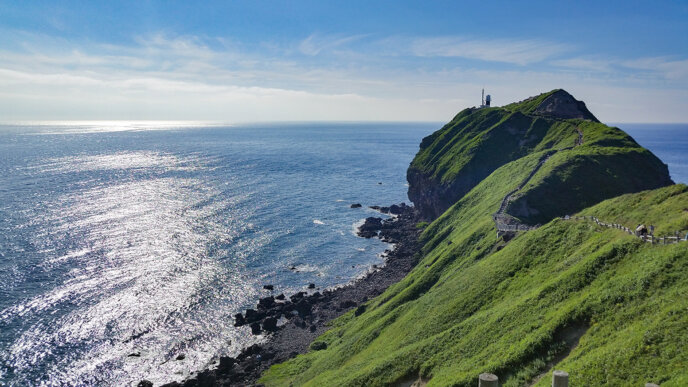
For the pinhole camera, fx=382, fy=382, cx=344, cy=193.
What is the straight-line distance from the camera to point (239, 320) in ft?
208

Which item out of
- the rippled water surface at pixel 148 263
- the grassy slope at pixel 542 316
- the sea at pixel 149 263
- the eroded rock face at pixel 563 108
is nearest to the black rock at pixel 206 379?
the sea at pixel 149 263

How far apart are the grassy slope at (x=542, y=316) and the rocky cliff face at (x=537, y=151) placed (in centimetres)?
1820

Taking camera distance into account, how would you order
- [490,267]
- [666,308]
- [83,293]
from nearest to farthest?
1. [666,308]
2. [490,267]
3. [83,293]

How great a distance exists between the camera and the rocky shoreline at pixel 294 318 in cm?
5069

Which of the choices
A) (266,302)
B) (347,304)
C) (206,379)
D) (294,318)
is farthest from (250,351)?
(347,304)

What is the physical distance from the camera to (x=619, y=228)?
30469 mm

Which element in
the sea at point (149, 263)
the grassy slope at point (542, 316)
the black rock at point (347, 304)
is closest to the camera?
the grassy slope at point (542, 316)

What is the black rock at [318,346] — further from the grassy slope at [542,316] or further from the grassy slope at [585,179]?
the grassy slope at [585,179]

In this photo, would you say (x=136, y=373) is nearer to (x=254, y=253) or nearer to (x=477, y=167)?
(x=254, y=253)

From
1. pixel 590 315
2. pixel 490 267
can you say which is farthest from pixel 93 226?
pixel 590 315

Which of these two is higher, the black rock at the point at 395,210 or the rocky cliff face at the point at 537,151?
the rocky cliff face at the point at 537,151

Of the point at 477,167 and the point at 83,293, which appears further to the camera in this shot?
the point at 477,167

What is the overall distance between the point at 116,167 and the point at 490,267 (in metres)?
203

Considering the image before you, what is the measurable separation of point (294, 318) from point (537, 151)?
6533 cm
